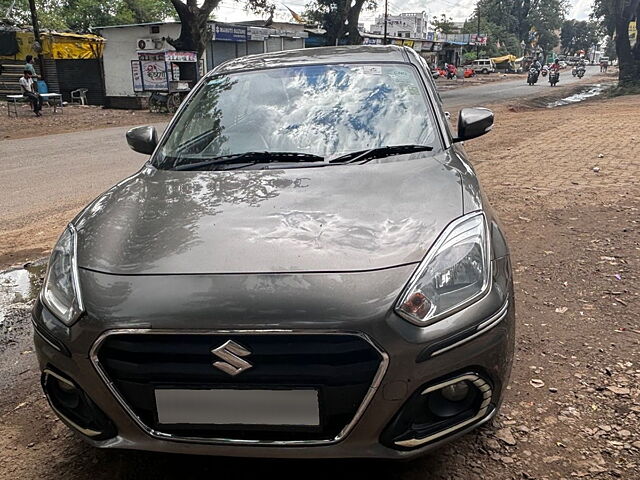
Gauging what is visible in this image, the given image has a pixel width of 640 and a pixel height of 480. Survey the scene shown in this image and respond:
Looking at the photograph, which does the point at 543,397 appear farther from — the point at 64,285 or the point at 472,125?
the point at 64,285

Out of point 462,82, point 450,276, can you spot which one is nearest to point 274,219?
point 450,276

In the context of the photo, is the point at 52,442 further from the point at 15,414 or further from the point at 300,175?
the point at 300,175

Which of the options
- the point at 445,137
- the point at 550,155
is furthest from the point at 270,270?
the point at 550,155

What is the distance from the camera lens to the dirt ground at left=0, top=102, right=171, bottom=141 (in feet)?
51.1

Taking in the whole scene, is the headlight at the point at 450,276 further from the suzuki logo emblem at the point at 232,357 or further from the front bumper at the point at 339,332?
the suzuki logo emblem at the point at 232,357

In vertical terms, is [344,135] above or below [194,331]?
above

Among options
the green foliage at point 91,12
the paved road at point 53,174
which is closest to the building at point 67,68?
the paved road at point 53,174

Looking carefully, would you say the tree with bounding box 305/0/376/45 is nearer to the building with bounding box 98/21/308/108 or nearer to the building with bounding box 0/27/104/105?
the building with bounding box 98/21/308/108

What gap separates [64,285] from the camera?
2020 millimetres

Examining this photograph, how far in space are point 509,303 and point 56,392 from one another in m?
1.64

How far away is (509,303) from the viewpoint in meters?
2.01

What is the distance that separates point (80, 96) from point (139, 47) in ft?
11.2

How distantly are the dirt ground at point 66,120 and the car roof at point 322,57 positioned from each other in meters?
12.6

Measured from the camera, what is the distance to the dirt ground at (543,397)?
7.13 feet
